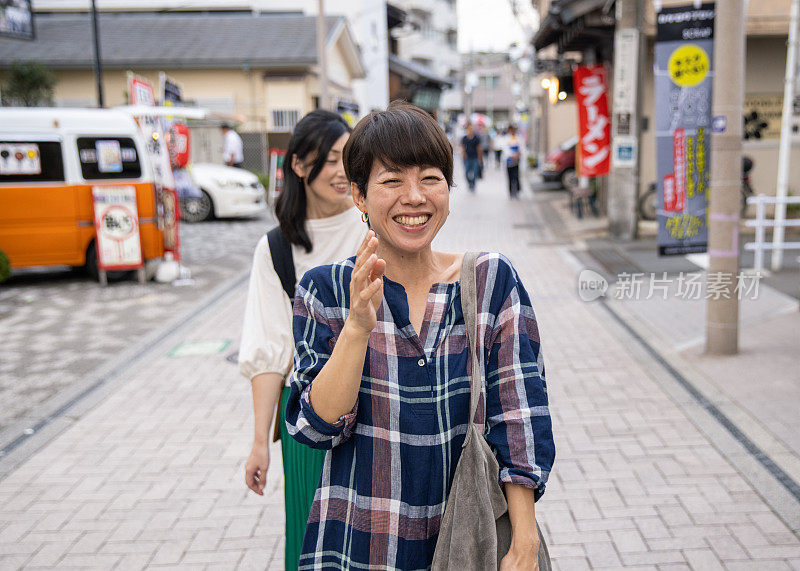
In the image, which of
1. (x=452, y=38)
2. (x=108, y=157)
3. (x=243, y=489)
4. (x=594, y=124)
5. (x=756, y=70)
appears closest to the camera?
(x=243, y=489)

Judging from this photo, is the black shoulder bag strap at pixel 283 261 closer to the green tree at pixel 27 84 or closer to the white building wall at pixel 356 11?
the green tree at pixel 27 84

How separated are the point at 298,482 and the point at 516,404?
93 centimetres

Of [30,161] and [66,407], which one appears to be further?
[30,161]

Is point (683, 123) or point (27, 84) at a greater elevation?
point (27, 84)

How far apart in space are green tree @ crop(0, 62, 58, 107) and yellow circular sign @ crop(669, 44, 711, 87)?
19016 mm

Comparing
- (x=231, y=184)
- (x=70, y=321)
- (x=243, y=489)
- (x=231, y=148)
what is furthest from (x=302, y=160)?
(x=231, y=148)

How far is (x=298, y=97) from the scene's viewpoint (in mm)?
23062

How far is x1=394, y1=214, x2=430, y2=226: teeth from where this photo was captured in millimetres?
1733

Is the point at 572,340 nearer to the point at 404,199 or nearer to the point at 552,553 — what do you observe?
the point at 552,553

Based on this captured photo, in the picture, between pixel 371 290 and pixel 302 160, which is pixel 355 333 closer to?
pixel 371 290

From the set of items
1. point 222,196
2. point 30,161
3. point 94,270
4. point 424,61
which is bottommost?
point 94,270

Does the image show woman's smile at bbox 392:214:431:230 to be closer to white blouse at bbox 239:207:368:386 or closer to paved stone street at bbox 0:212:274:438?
white blouse at bbox 239:207:368:386

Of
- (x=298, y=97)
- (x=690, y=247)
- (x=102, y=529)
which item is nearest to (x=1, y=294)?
(x=102, y=529)

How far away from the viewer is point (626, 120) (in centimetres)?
1183
